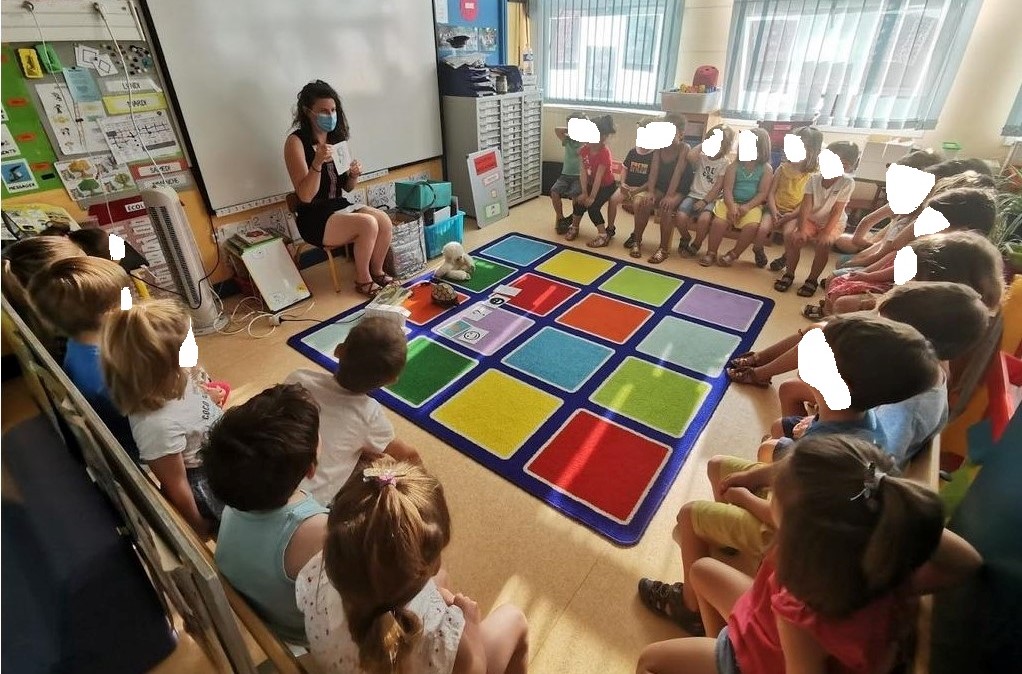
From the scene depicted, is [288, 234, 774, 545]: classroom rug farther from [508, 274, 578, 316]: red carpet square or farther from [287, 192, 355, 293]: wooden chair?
[287, 192, 355, 293]: wooden chair

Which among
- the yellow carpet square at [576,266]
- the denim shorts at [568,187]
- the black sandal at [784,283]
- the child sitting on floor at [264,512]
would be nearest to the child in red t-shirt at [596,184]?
the denim shorts at [568,187]

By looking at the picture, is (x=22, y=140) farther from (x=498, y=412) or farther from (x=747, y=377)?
(x=747, y=377)

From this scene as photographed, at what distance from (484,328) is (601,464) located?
1.03 meters

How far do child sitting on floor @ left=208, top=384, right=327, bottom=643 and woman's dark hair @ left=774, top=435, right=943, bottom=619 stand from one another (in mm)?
754

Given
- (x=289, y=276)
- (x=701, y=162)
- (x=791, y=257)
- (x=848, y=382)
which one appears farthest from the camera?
(x=701, y=162)

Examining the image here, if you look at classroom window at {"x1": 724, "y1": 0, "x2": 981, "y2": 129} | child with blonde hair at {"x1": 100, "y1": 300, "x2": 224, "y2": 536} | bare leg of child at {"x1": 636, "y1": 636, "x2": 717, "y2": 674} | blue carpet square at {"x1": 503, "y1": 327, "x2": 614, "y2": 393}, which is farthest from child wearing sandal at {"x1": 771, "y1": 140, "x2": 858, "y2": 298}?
child with blonde hair at {"x1": 100, "y1": 300, "x2": 224, "y2": 536}

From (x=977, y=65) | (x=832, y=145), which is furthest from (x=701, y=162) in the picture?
(x=977, y=65)

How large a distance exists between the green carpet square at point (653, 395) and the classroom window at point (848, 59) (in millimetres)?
2509

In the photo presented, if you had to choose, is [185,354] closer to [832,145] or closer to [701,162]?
[701,162]

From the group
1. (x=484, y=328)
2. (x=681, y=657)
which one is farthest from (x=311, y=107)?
(x=681, y=657)

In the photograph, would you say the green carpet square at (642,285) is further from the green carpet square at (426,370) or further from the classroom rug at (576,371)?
the green carpet square at (426,370)

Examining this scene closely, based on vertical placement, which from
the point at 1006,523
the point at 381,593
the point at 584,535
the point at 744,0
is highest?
the point at 744,0

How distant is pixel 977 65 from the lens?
2910 mm

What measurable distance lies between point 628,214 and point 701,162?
2.94ft
